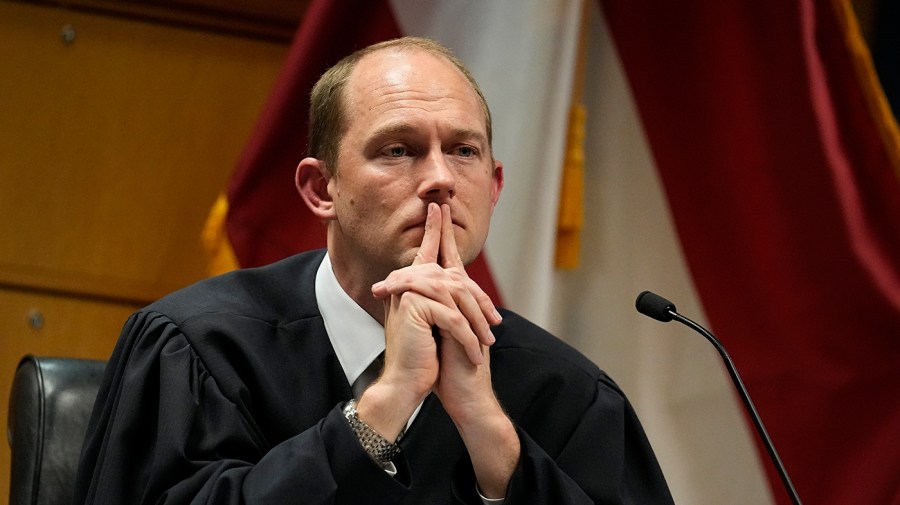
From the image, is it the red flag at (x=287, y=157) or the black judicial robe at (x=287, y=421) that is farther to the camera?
the red flag at (x=287, y=157)

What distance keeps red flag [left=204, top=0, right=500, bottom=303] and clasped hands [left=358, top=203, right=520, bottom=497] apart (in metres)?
1.11

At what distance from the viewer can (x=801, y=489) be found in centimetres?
266

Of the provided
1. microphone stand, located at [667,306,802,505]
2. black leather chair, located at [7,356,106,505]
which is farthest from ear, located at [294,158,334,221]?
microphone stand, located at [667,306,802,505]

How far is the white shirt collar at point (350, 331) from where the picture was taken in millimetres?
1753

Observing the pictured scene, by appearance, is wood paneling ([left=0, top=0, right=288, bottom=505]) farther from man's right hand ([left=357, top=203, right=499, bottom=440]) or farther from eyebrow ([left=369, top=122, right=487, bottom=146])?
man's right hand ([left=357, top=203, right=499, bottom=440])

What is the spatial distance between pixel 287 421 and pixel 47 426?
0.43 metres

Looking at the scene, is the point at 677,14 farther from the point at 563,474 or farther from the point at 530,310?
the point at 563,474

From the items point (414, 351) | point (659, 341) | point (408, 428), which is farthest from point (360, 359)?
point (659, 341)

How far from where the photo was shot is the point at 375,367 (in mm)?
1760

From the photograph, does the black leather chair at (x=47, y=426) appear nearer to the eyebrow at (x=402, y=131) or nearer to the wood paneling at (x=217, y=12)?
the eyebrow at (x=402, y=131)

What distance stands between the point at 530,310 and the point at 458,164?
1005mm

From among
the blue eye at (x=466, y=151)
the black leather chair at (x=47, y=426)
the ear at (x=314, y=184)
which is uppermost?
the blue eye at (x=466, y=151)

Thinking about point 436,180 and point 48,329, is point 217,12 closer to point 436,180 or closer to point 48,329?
point 48,329

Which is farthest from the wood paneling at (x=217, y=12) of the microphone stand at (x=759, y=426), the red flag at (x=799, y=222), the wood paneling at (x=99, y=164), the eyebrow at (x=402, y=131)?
the microphone stand at (x=759, y=426)
